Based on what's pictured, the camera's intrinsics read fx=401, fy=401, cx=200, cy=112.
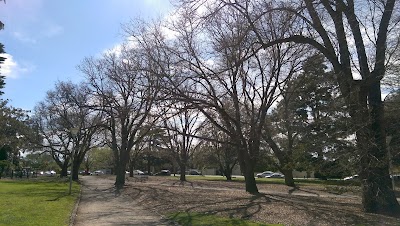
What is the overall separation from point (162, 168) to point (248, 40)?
86522 mm

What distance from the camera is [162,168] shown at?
101 m

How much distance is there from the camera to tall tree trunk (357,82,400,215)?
12.3 m

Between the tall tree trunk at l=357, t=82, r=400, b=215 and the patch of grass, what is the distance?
3999 millimetres

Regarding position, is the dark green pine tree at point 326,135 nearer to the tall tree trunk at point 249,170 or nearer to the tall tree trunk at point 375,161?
the tall tree trunk at point 375,161

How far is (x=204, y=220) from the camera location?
13328mm

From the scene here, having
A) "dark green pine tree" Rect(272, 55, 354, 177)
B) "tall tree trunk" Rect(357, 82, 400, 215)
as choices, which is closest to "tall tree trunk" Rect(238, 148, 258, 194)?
"dark green pine tree" Rect(272, 55, 354, 177)

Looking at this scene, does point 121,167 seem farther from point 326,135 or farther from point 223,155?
point 326,135

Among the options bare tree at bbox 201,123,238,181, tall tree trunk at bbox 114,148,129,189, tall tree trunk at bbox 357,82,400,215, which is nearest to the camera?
tall tree trunk at bbox 357,82,400,215

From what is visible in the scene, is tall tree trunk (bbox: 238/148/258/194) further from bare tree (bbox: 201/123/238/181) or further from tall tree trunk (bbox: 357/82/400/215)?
bare tree (bbox: 201/123/238/181)

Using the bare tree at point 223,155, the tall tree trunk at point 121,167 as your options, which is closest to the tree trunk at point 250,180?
the tall tree trunk at point 121,167

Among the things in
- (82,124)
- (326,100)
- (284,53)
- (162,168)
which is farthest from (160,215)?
(162,168)

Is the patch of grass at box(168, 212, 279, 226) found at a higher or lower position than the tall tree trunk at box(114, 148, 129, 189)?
lower

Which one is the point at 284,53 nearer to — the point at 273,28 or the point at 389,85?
the point at 273,28

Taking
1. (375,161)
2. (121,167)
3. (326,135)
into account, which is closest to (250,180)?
(326,135)
